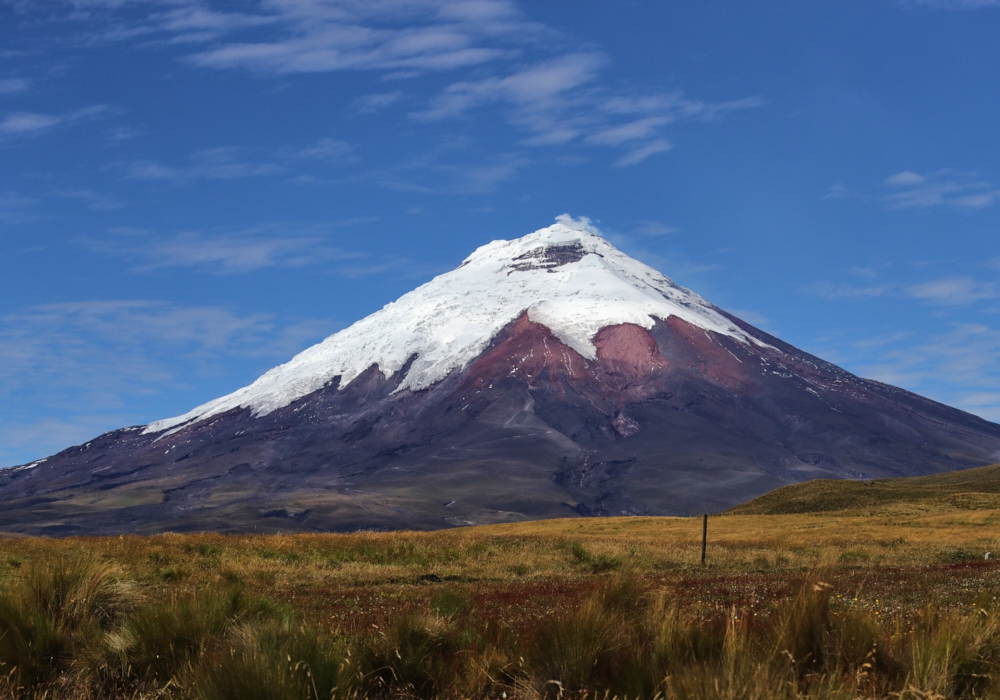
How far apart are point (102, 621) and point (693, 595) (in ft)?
36.9

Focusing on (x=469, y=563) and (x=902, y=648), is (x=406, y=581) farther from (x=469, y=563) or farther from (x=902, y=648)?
(x=902, y=648)

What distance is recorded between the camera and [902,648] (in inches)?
369

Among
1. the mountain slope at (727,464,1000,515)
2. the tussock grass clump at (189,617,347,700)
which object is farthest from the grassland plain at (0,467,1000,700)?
the mountain slope at (727,464,1000,515)

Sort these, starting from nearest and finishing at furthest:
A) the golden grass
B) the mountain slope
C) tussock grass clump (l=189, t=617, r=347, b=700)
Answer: tussock grass clump (l=189, t=617, r=347, b=700) → the golden grass → the mountain slope

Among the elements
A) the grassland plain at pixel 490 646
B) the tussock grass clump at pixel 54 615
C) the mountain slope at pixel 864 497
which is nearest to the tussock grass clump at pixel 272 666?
the grassland plain at pixel 490 646


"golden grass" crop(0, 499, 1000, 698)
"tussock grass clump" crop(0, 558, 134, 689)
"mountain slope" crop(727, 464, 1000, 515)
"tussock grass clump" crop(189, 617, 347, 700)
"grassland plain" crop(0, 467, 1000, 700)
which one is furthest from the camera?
"mountain slope" crop(727, 464, 1000, 515)

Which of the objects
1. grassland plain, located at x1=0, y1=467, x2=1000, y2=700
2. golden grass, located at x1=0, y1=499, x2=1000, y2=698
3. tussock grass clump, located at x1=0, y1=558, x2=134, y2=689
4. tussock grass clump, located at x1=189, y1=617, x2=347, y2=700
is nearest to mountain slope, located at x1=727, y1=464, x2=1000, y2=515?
golden grass, located at x1=0, y1=499, x2=1000, y2=698

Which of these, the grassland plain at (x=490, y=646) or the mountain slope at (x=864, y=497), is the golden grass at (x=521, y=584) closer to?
the grassland plain at (x=490, y=646)

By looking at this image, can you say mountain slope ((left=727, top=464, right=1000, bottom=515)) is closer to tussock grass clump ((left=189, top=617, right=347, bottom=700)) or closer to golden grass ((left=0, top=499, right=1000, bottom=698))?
golden grass ((left=0, top=499, right=1000, bottom=698))

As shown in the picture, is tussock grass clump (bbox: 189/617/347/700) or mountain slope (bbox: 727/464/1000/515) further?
mountain slope (bbox: 727/464/1000/515)

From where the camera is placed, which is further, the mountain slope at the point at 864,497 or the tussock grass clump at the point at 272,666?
the mountain slope at the point at 864,497

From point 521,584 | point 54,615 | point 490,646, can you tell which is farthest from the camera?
point 521,584

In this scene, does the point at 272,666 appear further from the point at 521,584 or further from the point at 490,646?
the point at 521,584

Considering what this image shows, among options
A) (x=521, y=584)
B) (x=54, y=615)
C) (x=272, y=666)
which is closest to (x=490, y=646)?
(x=272, y=666)
